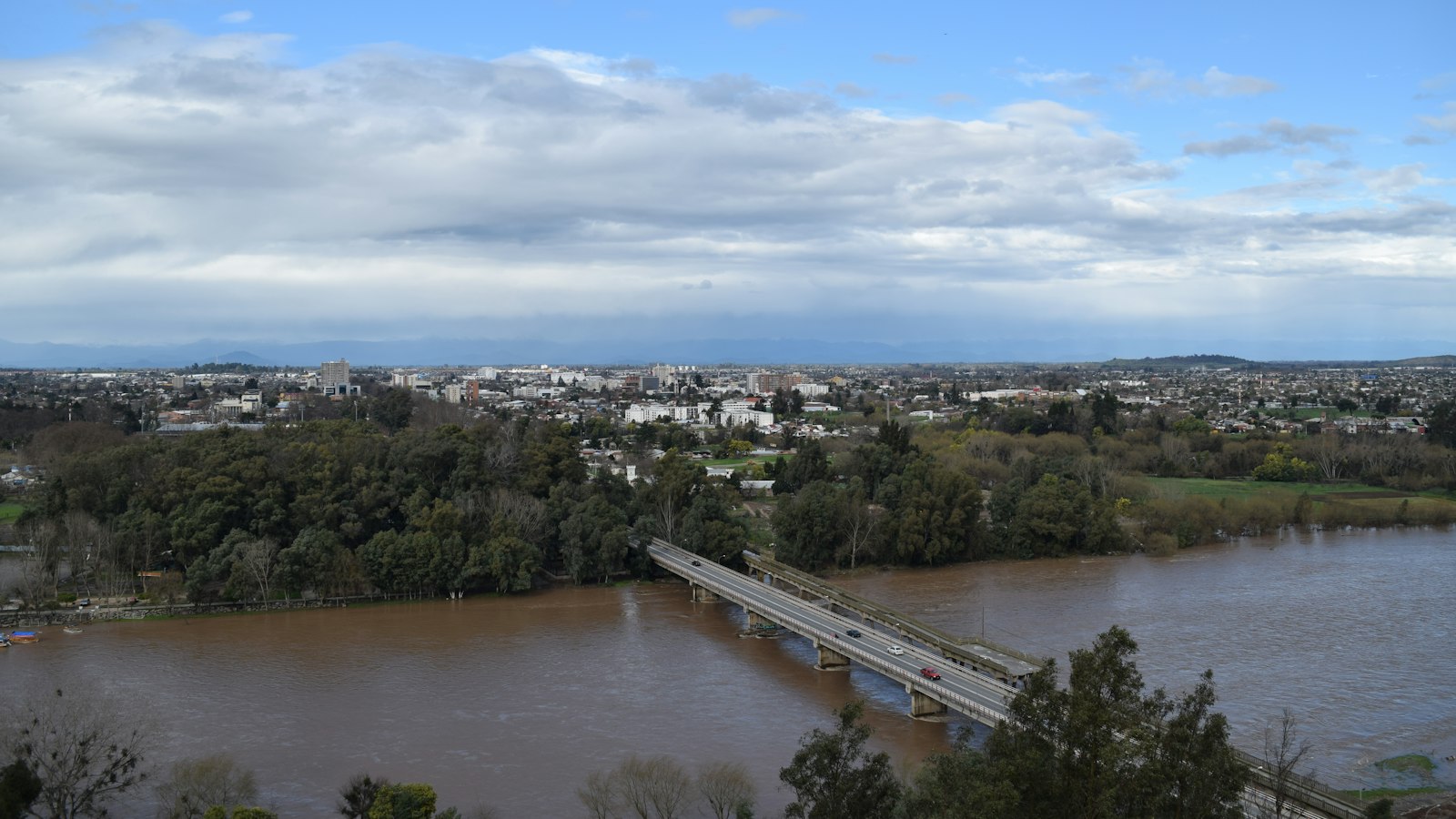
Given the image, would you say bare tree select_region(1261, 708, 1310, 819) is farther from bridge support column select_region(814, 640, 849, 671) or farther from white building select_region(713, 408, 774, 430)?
white building select_region(713, 408, 774, 430)

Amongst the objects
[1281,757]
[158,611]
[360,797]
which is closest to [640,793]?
[360,797]

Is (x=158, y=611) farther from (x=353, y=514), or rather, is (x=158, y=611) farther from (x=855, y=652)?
(x=855, y=652)

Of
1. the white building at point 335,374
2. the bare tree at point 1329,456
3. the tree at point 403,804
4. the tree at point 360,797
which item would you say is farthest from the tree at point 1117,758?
the white building at point 335,374

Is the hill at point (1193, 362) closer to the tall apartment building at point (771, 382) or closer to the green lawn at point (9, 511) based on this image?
the tall apartment building at point (771, 382)

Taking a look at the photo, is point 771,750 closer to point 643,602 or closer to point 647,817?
point 647,817

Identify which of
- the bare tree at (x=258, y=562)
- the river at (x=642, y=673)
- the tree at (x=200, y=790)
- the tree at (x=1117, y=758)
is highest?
the tree at (x=1117, y=758)

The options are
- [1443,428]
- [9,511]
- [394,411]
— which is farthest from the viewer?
[394,411]

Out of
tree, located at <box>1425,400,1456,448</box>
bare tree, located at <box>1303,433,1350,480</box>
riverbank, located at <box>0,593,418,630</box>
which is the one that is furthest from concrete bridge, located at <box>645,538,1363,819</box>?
tree, located at <box>1425,400,1456,448</box>
